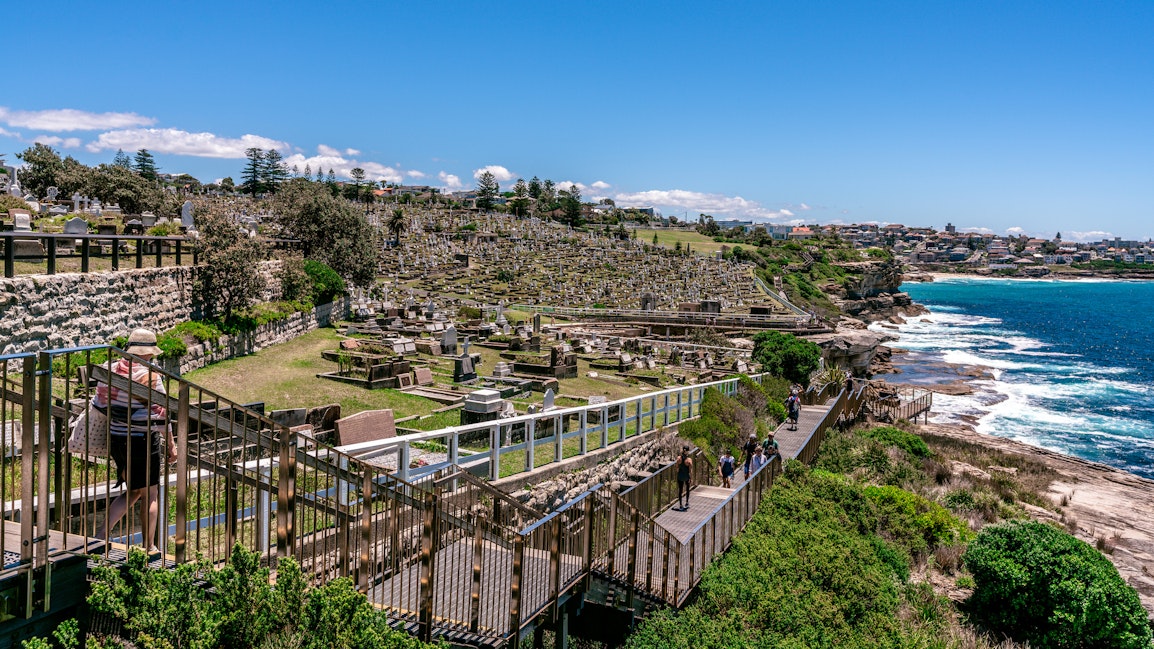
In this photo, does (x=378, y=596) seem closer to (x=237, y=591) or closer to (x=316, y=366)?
(x=237, y=591)

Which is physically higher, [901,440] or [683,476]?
[683,476]

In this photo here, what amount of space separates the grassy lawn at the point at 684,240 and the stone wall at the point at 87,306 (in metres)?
87.5

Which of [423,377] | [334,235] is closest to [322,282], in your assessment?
[334,235]

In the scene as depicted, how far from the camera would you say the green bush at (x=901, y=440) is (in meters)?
27.6

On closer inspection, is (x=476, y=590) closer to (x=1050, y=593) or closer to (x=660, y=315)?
(x=1050, y=593)

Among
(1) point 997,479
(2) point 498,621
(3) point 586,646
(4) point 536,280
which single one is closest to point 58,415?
(2) point 498,621

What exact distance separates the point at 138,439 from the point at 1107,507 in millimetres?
29269

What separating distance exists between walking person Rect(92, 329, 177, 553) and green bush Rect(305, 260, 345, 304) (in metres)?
26.2

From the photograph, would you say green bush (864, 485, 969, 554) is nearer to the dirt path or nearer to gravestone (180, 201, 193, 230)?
the dirt path

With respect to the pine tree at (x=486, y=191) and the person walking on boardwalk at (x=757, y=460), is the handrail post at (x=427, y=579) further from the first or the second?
the pine tree at (x=486, y=191)

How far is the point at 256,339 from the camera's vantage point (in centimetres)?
2330

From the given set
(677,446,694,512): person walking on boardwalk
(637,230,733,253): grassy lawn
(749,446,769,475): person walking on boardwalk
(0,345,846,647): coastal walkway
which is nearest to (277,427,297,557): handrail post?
(0,345,846,647): coastal walkway

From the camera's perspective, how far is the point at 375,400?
17188 millimetres

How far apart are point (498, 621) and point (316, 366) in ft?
51.4
